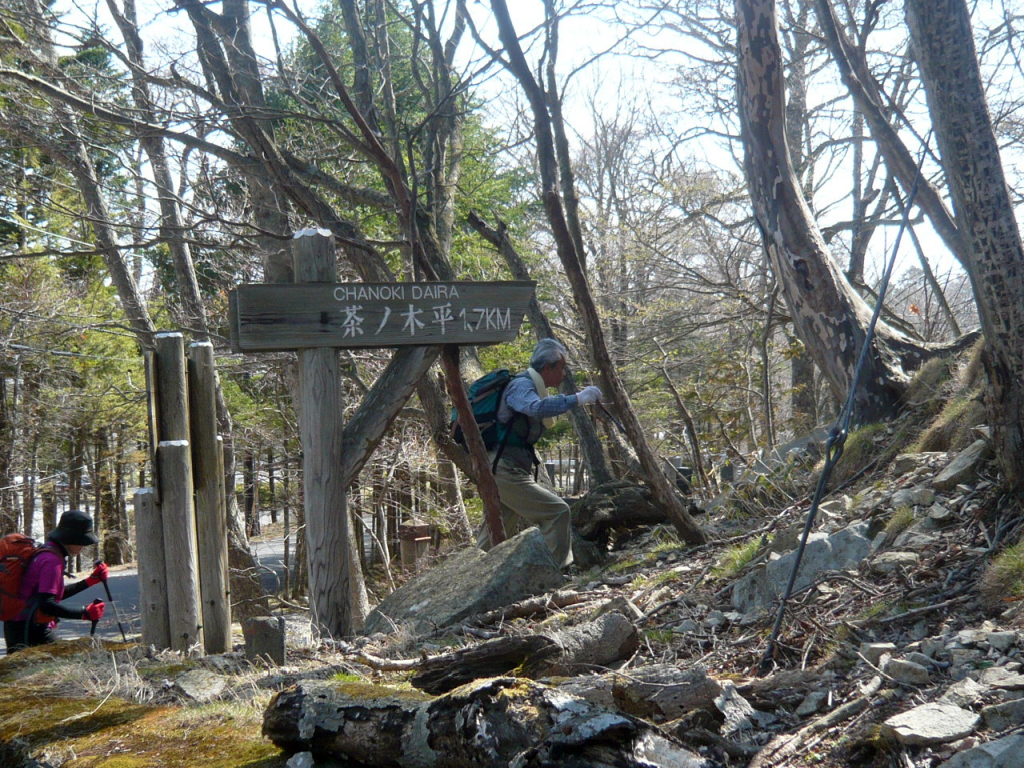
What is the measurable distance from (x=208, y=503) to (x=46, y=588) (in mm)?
1854

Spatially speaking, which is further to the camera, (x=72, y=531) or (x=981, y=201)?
(x=72, y=531)

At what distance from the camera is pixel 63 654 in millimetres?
4664

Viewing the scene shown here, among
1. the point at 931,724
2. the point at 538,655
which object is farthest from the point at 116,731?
the point at 931,724

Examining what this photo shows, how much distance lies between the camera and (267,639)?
171 inches

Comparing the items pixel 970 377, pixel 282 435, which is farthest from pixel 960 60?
pixel 282 435

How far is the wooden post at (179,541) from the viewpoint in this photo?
4824 mm

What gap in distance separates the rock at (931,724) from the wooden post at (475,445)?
3.87 metres

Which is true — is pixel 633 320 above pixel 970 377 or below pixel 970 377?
above

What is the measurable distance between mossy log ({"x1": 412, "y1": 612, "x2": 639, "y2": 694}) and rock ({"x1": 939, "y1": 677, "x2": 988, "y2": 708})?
1545 mm

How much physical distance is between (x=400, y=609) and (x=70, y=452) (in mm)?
25124

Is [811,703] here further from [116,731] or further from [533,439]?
[533,439]

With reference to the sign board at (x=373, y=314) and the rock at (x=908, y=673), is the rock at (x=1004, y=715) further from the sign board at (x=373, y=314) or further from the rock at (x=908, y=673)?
the sign board at (x=373, y=314)

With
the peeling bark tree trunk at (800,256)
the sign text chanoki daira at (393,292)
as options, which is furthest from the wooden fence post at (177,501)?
the peeling bark tree trunk at (800,256)

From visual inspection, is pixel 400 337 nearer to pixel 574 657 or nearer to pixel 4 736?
pixel 574 657
